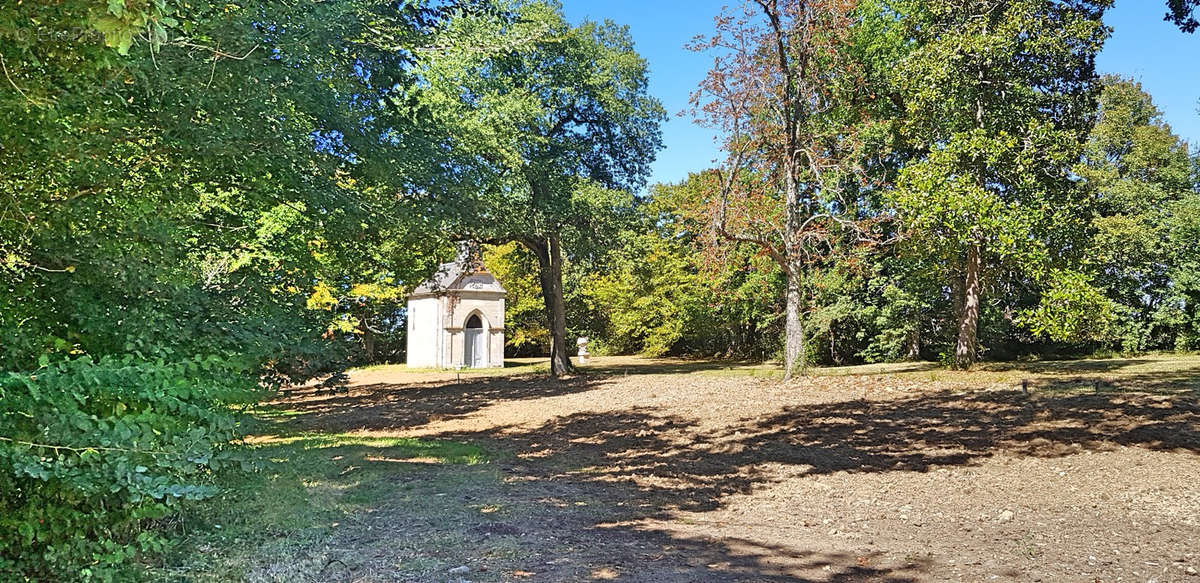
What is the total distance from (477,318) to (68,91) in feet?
88.1

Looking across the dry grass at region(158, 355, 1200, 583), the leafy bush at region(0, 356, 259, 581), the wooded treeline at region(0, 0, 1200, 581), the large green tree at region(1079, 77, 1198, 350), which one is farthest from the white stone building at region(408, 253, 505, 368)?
the leafy bush at region(0, 356, 259, 581)

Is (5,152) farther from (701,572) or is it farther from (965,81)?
(965,81)

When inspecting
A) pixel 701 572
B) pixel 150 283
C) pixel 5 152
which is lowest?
pixel 701 572

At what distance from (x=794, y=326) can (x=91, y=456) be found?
14271mm

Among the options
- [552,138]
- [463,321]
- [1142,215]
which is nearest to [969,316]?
Result: [552,138]

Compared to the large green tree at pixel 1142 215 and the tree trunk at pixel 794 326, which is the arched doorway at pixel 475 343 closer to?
the tree trunk at pixel 794 326

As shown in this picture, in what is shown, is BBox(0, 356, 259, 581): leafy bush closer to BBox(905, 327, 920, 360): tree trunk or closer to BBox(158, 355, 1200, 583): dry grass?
BBox(158, 355, 1200, 583): dry grass

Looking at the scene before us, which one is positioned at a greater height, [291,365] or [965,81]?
[965,81]

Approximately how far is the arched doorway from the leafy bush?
26464 mm

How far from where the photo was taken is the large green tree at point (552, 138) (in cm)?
1558

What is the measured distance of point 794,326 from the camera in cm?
1606

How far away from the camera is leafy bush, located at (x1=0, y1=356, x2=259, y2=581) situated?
321cm

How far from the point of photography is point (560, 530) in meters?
5.68

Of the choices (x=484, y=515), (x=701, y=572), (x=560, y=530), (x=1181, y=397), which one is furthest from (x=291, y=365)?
(x=1181, y=397)
